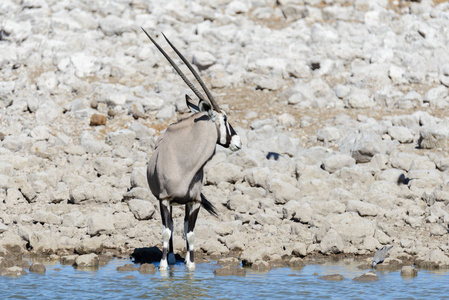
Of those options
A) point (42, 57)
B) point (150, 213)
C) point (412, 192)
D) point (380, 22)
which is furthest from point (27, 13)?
point (412, 192)

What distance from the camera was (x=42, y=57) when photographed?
879 inches

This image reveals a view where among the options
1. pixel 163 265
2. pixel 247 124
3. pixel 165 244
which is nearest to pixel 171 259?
pixel 165 244

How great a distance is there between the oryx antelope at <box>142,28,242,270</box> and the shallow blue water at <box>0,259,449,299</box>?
828 mm

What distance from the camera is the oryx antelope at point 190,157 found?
10672mm

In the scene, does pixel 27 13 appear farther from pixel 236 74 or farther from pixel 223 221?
pixel 223 221

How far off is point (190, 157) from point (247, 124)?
27.0 ft

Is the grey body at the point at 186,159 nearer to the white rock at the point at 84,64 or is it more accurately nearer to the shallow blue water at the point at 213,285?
the shallow blue water at the point at 213,285

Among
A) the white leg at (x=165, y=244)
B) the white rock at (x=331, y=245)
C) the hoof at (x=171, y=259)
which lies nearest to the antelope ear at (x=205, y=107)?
the white leg at (x=165, y=244)

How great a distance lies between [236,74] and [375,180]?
751 centimetres

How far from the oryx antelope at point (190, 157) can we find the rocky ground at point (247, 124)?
1238 millimetres

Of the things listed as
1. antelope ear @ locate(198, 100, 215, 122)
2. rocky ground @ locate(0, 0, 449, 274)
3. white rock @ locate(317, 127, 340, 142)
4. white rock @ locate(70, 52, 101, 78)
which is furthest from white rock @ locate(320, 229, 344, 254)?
white rock @ locate(70, 52, 101, 78)

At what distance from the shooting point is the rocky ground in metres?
12.4

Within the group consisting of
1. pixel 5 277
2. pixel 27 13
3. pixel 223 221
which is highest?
pixel 27 13

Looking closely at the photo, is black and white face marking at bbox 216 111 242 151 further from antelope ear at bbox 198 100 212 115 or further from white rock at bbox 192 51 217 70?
white rock at bbox 192 51 217 70
